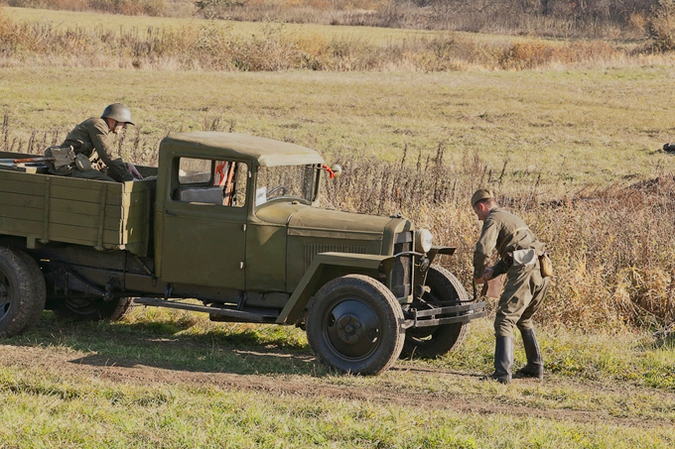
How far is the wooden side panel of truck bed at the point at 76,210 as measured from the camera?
28.9ft

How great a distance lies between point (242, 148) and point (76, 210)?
5.56ft

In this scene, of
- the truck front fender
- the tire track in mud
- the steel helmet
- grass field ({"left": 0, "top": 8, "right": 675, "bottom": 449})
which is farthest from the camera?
the steel helmet

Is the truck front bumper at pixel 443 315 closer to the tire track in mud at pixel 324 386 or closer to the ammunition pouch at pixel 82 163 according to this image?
the tire track in mud at pixel 324 386

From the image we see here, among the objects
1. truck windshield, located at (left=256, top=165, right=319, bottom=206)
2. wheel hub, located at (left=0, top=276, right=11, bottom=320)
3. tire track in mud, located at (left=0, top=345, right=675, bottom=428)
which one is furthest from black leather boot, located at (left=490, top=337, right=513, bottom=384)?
wheel hub, located at (left=0, top=276, right=11, bottom=320)

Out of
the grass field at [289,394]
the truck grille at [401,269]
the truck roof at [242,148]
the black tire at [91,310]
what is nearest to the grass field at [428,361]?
the grass field at [289,394]

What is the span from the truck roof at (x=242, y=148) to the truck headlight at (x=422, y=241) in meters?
1.35

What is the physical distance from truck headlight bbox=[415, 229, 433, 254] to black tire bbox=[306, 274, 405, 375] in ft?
2.13

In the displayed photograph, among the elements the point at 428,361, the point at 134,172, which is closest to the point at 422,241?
the point at 428,361

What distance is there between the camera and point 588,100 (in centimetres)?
2812

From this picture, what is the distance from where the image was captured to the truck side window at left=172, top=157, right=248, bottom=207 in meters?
8.94

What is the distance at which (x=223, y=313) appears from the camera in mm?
8688

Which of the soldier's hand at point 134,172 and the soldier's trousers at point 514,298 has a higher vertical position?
the soldier's hand at point 134,172

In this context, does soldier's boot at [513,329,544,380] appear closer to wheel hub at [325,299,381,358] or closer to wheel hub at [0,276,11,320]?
wheel hub at [325,299,381,358]

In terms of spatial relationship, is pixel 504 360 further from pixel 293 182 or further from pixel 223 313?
pixel 293 182
